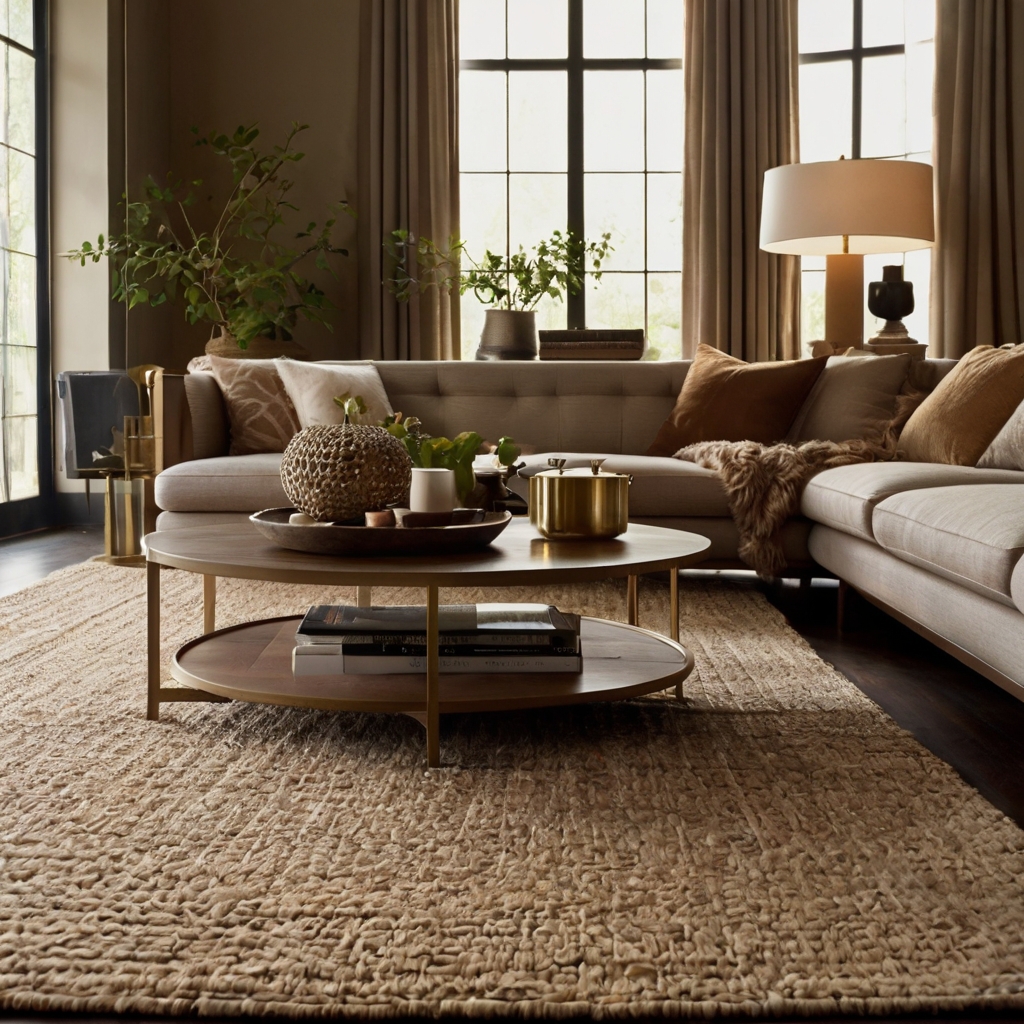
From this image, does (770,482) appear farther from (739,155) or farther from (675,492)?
(739,155)

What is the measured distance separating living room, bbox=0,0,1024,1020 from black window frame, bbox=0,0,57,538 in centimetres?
2

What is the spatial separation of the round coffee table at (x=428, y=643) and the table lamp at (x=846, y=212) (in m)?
2.31

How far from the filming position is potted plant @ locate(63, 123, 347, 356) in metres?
4.88

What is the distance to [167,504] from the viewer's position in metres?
3.29

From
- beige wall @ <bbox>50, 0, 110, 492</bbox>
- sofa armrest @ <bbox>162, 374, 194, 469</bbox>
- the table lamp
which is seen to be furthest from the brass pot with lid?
beige wall @ <bbox>50, 0, 110, 492</bbox>

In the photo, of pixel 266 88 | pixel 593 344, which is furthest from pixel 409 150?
pixel 593 344

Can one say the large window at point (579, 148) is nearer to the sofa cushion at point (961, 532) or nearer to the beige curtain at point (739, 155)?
the beige curtain at point (739, 155)

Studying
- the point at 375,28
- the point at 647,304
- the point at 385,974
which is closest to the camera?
the point at 385,974

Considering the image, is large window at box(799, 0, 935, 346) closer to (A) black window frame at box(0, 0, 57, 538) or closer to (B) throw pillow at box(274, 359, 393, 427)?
(B) throw pillow at box(274, 359, 393, 427)

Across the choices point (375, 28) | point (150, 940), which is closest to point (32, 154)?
point (375, 28)

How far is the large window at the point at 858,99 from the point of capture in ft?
18.2

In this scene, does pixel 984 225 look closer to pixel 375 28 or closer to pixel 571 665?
pixel 375 28

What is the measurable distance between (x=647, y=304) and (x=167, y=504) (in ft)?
11.0

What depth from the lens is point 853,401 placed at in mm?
3479
